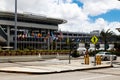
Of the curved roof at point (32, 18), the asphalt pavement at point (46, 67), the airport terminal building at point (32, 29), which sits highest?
the curved roof at point (32, 18)

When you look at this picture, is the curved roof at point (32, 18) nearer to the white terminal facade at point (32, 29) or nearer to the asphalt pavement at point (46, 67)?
the white terminal facade at point (32, 29)

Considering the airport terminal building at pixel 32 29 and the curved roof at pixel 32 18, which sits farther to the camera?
the airport terminal building at pixel 32 29

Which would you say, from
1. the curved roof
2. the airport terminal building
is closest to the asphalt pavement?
the airport terminal building

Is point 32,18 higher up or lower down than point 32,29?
higher up

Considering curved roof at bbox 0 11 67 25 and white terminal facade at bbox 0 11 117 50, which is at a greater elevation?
curved roof at bbox 0 11 67 25

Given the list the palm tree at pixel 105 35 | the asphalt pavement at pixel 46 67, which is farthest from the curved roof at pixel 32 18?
the asphalt pavement at pixel 46 67

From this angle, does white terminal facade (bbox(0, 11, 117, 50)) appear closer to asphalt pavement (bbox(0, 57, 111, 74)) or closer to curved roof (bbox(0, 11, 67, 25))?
curved roof (bbox(0, 11, 67, 25))

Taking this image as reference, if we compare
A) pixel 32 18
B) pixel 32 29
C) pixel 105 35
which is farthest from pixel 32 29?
pixel 105 35

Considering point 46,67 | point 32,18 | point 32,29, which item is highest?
point 32,18

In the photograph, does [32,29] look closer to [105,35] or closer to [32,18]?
[32,18]

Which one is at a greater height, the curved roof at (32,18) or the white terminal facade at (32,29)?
the curved roof at (32,18)

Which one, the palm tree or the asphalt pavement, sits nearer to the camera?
the asphalt pavement

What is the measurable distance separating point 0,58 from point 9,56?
8.09ft

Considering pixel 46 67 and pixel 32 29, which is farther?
pixel 32 29
